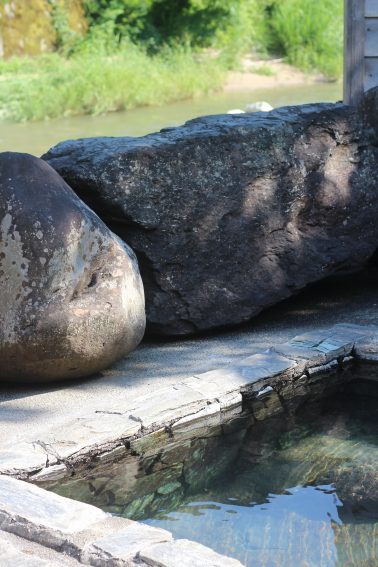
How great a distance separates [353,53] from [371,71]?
6.8 inches

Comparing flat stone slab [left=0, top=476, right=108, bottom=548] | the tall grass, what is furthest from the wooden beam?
the tall grass

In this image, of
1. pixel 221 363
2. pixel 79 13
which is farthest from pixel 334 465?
pixel 79 13

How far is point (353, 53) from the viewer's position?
21.8 ft

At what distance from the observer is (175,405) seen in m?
4.15

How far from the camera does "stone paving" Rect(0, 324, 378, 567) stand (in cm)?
287

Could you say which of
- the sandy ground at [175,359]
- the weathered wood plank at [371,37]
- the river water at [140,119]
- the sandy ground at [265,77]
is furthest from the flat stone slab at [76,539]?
the sandy ground at [265,77]

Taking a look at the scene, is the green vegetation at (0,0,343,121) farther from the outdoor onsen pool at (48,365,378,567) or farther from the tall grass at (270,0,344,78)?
the outdoor onsen pool at (48,365,378,567)

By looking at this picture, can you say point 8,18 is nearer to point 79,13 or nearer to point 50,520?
point 79,13

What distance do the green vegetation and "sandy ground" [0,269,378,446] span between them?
29.2 ft

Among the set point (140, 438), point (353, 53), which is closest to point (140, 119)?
point (353, 53)

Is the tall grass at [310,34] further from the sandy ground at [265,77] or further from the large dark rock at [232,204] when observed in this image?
the large dark rock at [232,204]

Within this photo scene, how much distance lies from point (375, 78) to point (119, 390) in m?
3.25

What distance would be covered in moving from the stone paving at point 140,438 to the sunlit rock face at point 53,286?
39cm

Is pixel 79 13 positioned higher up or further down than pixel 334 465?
higher up
